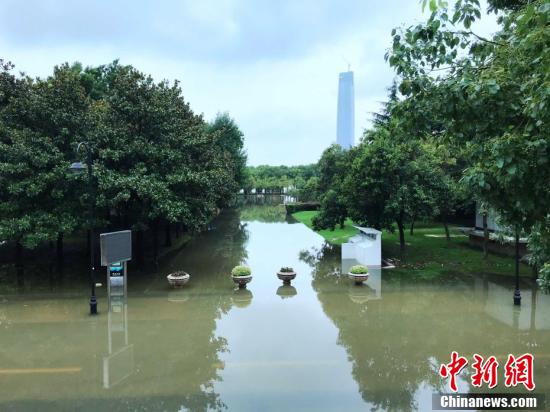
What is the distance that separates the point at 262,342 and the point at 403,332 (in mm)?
3434

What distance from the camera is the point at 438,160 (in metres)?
19.2

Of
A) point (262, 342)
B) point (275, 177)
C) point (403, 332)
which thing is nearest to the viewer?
point (262, 342)

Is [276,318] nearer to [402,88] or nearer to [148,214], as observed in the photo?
[148,214]

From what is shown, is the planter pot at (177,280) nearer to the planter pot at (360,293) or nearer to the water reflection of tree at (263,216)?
the planter pot at (360,293)

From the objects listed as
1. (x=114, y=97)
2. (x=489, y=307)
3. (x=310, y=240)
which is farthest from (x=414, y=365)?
(x=310, y=240)

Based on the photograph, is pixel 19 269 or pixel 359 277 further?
pixel 19 269

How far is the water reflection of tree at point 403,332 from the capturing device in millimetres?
7957

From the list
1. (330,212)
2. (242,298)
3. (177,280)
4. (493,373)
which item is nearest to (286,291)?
(242,298)

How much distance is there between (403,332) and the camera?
10.7 metres

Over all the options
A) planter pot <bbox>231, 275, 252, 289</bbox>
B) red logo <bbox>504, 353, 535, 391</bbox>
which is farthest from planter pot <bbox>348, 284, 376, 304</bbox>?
red logo <bbox>504, 353, 535, 391</bbox>

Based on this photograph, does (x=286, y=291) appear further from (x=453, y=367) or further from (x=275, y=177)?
(x=275, y=177)

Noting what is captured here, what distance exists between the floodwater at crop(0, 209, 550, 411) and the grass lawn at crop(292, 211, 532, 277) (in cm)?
142

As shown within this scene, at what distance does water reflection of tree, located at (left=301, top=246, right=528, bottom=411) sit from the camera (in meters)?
7.96

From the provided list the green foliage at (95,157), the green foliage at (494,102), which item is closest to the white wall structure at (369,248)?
the green foliage at (95,157)
